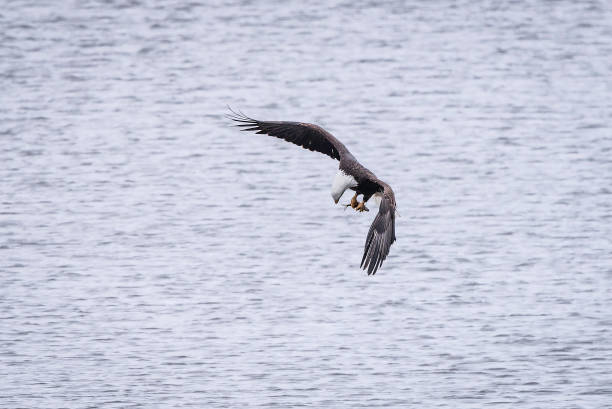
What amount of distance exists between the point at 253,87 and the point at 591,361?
11.1m

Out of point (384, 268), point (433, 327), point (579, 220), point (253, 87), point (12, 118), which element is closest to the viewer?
point (433, 327)

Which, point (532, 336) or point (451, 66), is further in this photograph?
point (451, 66)

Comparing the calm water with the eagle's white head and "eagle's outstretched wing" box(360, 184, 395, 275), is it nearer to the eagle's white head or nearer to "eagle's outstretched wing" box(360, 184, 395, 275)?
the eagle's white head

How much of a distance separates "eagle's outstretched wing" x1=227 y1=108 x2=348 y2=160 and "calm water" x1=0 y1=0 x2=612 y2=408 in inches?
85.4

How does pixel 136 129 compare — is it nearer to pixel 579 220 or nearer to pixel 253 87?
A: pixel 253 87

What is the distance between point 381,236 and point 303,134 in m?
1.93

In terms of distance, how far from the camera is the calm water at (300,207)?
494 inches

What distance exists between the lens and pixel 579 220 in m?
16.2

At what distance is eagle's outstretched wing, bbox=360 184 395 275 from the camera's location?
9428 mm

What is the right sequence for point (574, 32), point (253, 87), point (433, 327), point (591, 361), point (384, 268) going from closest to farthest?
point (591, 361), point (433, 327), point (384, 268), point (253, 87), point (574, 32)

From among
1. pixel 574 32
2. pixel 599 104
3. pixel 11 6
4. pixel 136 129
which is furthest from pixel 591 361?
pixel 11 6

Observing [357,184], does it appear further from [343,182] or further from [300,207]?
[300,207]

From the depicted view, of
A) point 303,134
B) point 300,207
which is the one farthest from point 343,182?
point 300,207

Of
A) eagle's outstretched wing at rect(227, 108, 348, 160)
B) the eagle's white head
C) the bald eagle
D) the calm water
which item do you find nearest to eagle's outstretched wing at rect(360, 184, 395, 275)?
the bald eagle
